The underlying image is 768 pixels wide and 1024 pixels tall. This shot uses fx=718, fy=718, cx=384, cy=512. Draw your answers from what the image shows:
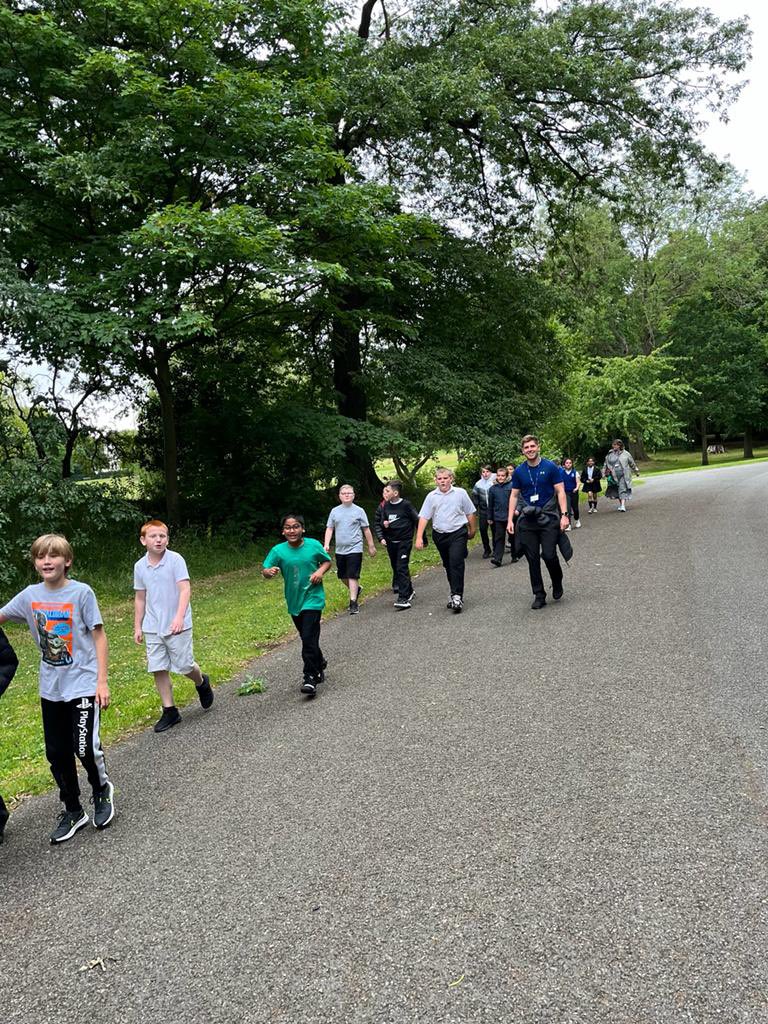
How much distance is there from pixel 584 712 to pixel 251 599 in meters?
8.04

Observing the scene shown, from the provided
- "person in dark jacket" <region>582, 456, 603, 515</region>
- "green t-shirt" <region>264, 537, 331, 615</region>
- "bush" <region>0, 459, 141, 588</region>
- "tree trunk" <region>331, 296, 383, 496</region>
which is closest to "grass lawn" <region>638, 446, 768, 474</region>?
"person in dark jacket" <region>582, 456, 603, 515</region>

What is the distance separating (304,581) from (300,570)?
0.37ft

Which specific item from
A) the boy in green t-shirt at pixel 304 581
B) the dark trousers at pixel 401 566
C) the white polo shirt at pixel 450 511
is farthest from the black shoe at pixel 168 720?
the dark trousers at pixel 401 566

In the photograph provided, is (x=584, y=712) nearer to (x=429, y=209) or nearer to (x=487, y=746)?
(x=487, y=746)

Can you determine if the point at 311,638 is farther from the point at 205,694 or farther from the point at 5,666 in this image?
the point at 5,666

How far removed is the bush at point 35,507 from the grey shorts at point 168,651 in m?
6.64

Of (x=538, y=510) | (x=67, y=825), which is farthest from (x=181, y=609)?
(x=538, y=510)

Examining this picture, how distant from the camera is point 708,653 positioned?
253 inches

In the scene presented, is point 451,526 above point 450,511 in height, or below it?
below

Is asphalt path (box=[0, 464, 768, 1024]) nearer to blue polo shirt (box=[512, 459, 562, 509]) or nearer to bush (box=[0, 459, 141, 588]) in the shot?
blue polo shirt (box=[512, 459, 562, 509])

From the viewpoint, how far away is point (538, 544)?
9.20 metres

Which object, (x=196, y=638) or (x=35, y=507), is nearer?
(x=196, y=638)

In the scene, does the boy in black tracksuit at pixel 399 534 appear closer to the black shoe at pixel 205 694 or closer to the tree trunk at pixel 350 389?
the black shoe at pixel 205 694

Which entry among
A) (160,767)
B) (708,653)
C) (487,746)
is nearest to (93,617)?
(160,767)
